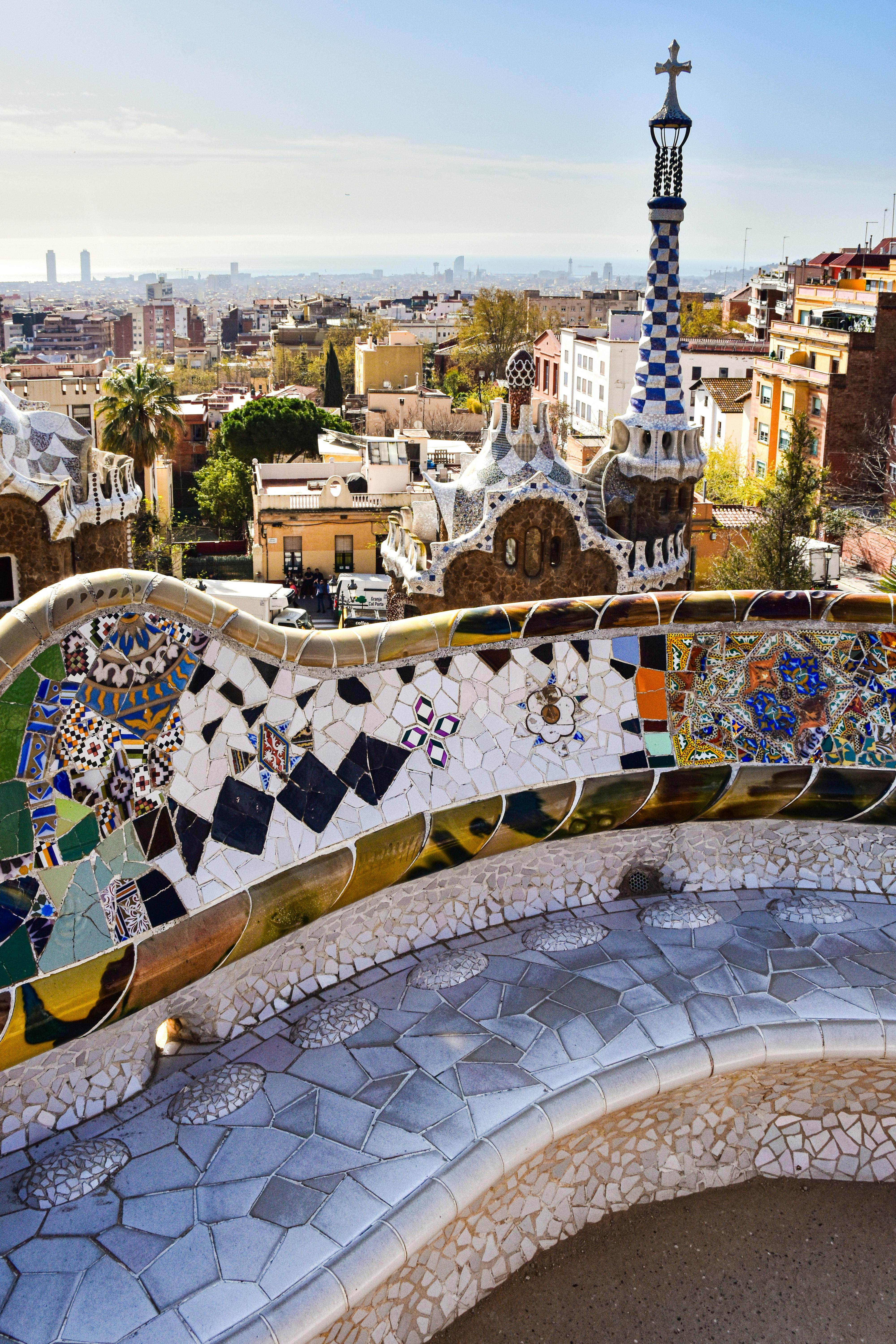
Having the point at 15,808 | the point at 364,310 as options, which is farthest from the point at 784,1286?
the point at 364,310

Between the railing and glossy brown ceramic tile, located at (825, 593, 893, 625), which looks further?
the railing

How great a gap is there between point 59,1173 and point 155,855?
1386 mm

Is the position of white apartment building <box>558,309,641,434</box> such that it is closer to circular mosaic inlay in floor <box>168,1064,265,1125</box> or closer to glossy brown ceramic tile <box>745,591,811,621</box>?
glossy brown ceramic tile <box>745,591,811,621</box>

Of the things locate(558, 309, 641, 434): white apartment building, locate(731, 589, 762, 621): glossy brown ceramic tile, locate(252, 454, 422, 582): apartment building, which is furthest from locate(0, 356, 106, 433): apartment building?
locate(731, 589, 762, 621): glossy brown ceramic tile

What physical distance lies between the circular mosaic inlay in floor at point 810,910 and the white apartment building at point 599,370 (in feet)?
107

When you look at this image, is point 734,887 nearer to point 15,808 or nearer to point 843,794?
point 843,794

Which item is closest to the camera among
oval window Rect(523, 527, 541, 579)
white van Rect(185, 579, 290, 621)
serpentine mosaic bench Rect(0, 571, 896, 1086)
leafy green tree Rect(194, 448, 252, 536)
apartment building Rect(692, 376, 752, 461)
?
serpentine mosaic bench Rect(0, 571, 896, 1086)

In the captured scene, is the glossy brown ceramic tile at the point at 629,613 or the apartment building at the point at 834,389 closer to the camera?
the glossy brown ceramic tile at the point at 629,613

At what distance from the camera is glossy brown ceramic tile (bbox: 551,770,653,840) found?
6828mm

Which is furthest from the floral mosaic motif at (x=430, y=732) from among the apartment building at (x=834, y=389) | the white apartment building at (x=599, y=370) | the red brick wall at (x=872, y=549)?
the white apartment building at (x=599, y=370)

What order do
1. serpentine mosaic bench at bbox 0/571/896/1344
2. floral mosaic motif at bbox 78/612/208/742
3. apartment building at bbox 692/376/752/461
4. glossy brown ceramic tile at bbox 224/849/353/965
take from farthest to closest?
1. apartment building at bbox 692/376/752/461
2. glossy brown ceramic tile at bbox 224/849/353/965
3. floral mosaic motif at bbox 78/612/208/742
4. serpentine mosaic bench at bbox 0/571/896/1344

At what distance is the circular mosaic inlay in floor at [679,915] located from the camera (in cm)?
688

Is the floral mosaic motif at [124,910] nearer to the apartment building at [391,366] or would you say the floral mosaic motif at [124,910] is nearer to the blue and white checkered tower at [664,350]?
the blue and white checkered tower at [664,350]

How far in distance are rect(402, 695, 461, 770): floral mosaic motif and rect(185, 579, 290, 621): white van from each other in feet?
45.9
